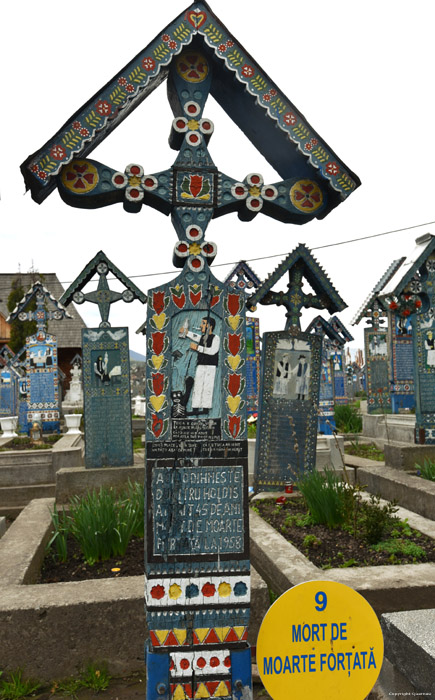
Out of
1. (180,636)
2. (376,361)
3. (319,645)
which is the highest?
(376,361)

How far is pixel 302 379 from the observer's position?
6688mm

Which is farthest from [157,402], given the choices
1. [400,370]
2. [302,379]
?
[400,370]

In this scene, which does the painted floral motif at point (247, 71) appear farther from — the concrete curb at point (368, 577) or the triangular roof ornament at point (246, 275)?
the triangular roof ornament at point (246, 275)

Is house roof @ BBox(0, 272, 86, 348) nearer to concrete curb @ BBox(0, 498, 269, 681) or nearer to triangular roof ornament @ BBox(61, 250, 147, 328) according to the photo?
triangular roof ornament @ BBox(61, 250, 147, 328)

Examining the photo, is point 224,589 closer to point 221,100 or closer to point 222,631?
point 222,631

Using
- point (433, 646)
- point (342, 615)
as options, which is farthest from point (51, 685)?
point (433, 646)

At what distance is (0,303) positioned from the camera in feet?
109

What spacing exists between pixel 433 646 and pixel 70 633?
6.44ft

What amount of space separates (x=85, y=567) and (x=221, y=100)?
341 cm

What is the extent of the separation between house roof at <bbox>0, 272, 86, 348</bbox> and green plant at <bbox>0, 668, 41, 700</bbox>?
2599cm

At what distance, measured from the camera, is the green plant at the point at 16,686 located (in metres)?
2.90

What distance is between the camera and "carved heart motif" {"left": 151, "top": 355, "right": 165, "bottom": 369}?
264 centimetres

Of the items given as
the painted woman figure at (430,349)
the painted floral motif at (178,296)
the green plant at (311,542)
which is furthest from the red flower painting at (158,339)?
the painted woman figure at (430,349)

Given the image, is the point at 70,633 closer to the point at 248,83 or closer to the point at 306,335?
the point at 248,83
